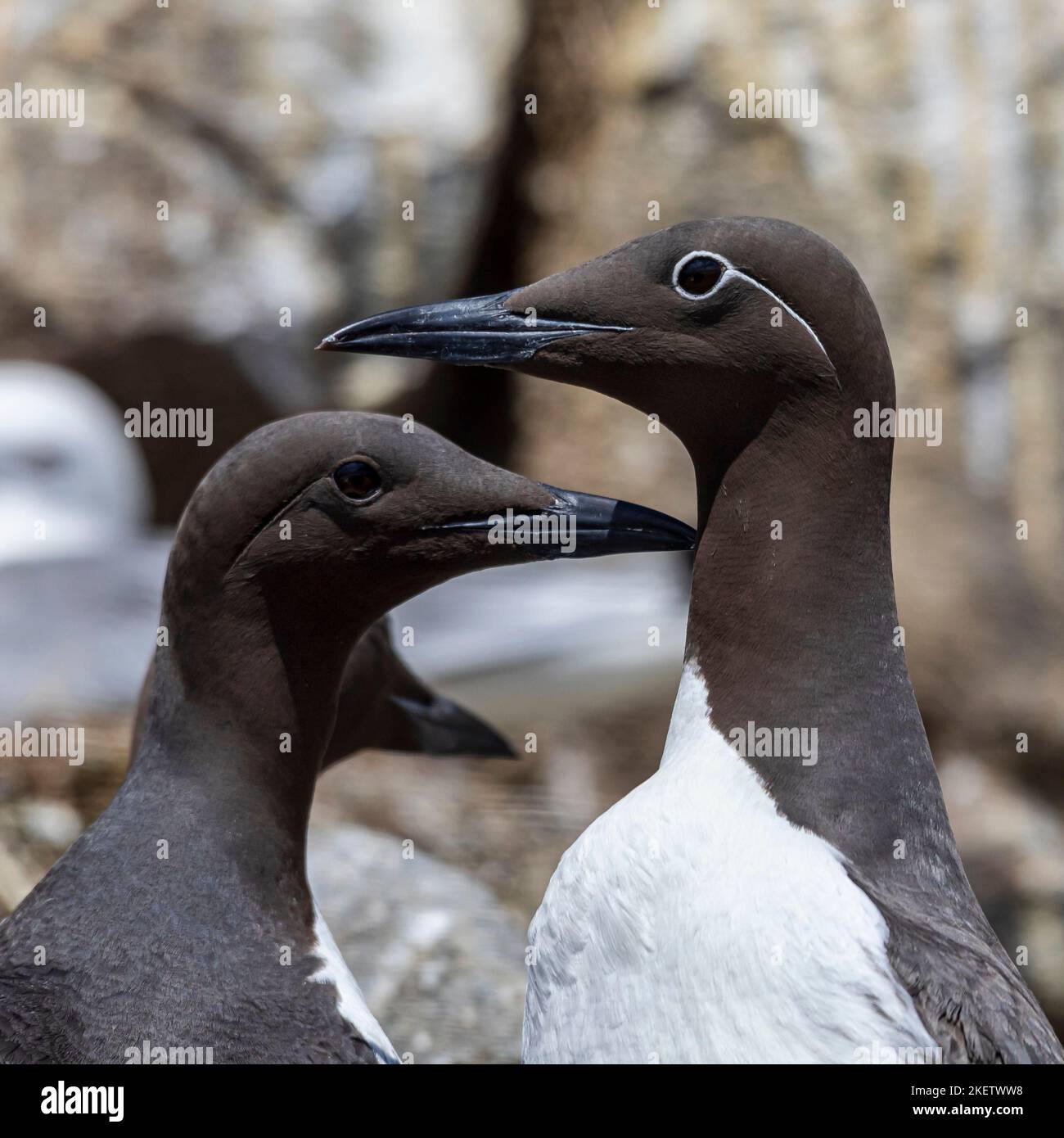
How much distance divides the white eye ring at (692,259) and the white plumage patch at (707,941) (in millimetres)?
854

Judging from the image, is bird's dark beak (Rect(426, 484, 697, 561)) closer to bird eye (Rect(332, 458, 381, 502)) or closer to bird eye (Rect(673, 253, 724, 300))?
bird eye (Rect(332, 458, 381, 502))

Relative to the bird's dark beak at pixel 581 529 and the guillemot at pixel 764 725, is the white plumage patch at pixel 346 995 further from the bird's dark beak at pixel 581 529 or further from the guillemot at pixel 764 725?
the bird's dark beak at pixel 581 529

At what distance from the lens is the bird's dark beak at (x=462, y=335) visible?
3.51 m

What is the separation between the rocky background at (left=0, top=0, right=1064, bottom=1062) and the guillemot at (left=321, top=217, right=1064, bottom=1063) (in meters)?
5.78

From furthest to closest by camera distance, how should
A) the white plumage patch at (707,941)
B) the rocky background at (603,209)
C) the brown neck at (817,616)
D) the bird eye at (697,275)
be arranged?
1. the rocky background at (603,209)
2. the bird eye at (697,275)
3. the brown neck at (817,616)
4. the white plumage patch at (707,941)

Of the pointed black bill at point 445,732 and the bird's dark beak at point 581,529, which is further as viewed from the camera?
the pointed black bill at point 445,732

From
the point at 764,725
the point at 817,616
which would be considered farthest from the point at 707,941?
the point at 817,616

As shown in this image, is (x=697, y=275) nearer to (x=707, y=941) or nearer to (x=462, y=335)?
(x=462, y=335)

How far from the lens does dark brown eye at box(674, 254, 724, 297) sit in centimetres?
340

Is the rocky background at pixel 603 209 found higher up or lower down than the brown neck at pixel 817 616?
higher up

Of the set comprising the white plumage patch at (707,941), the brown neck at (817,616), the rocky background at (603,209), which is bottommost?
the white plumage patch at (707,941)

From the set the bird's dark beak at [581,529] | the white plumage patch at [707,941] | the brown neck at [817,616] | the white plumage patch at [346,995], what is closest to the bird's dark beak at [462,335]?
the bird's dark beak at [581,529]

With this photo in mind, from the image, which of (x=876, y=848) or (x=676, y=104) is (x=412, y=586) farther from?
(x=676, y=104)

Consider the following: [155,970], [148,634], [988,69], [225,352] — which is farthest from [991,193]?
[155,970]
